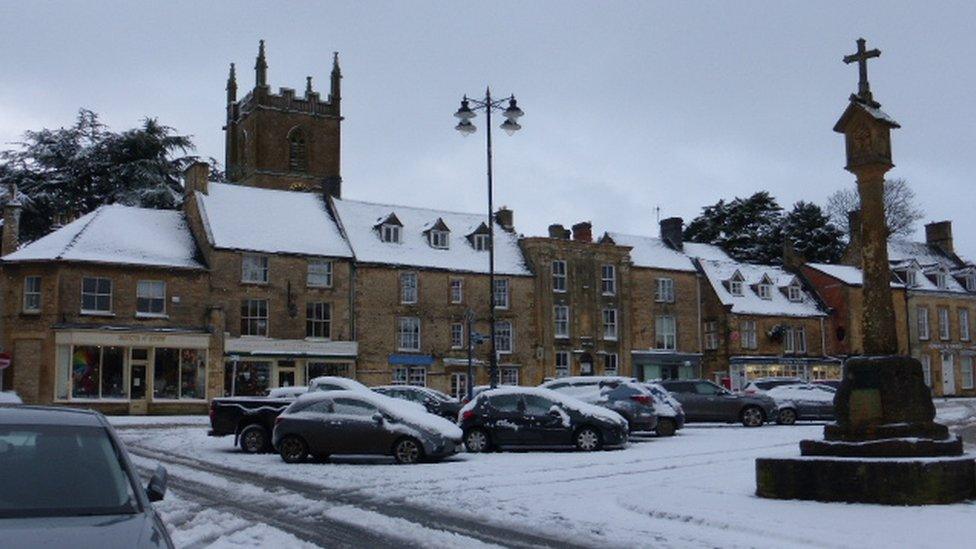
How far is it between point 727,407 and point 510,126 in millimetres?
12399

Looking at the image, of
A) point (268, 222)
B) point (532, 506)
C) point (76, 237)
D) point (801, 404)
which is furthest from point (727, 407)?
point (76, 237)

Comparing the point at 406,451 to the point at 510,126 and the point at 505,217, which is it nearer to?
the point at 510,126

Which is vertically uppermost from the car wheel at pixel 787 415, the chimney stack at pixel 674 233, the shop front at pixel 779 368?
the chimney stack at pixel 674 233

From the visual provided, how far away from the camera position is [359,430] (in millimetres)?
19375

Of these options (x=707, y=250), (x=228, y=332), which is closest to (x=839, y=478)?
(x=228, y=332)

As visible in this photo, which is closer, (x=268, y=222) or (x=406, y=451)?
(x=406, y=451)

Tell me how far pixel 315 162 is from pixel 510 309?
26.2m

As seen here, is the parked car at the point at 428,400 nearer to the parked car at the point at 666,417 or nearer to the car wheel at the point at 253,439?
the parked car at the point at 666,417

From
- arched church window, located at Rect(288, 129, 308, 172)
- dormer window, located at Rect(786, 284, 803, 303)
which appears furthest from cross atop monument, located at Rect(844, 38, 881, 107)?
arched church window, located at Rect(288, 129, 308, 172)

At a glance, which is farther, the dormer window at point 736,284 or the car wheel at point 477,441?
the dormer window at point 736,284

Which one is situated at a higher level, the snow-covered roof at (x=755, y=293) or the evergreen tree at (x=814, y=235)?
the evergreen tree at (x=814, y=235)

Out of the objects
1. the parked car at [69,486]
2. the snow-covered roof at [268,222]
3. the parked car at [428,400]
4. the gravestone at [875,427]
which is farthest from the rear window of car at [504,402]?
the snow-covered roof at [268,222]

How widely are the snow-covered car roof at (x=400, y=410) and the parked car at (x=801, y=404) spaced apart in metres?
16.7

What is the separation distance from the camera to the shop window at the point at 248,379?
140ft
